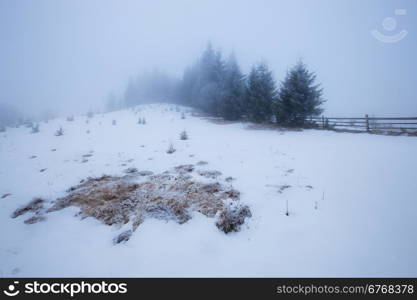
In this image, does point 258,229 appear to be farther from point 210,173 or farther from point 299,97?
point 299,97

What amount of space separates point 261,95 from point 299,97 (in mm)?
3891

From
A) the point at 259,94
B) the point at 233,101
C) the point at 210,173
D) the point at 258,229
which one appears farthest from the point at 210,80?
the point at 258,229

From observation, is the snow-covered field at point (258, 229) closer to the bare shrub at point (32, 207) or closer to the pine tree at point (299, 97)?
the bare shrub at point (32, 207)

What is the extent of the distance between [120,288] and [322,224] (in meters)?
4.34

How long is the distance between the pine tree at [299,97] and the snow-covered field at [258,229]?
8.64 metres

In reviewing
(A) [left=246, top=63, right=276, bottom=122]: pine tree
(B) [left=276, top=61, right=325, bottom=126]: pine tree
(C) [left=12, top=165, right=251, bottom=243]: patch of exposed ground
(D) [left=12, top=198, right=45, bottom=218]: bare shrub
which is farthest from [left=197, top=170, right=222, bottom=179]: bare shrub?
(A) [left=246, top=63, right=276, bottom=122]: pine tree

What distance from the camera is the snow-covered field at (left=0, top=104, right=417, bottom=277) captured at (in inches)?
140

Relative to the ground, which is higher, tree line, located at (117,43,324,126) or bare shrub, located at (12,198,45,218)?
tree line, located at (117,43,324,126)

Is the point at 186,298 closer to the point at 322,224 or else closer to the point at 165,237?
the point at 165,237

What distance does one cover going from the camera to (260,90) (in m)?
19.4

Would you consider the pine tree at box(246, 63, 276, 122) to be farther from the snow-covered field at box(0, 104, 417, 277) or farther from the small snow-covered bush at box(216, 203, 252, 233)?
the small snow-covered bush at box(216, 203, 252, 233)

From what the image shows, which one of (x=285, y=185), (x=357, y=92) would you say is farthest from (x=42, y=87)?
(x=357, y=92)

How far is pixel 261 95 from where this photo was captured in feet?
62.7

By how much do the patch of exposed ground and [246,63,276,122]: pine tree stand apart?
578 inches
